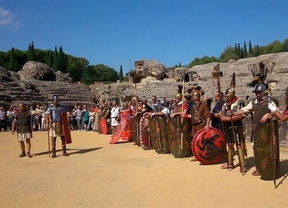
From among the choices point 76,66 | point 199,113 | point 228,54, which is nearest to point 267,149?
point 199,113

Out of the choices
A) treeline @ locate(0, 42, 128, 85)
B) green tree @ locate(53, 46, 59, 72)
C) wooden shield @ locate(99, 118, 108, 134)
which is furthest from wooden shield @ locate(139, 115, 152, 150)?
green tree @ locate(53, 46, 59, 72)

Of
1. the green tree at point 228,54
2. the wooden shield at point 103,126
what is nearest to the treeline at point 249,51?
the green tree at point 228,54

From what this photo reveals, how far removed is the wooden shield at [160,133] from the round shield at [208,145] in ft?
6.24

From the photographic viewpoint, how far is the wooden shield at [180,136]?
7811 mm

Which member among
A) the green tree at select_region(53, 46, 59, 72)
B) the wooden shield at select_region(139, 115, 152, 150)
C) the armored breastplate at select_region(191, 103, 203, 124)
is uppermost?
the green tree at select_region(53, 46, 59, 72)

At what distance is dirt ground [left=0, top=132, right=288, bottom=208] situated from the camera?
4.63 metres

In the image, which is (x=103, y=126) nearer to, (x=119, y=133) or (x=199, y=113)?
(x=119, y=133)

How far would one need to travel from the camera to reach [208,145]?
6.86 m

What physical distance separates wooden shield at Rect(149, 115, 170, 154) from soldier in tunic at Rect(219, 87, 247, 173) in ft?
7.72

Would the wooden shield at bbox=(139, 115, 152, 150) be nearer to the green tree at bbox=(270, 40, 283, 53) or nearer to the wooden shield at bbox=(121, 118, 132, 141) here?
the wooden shield at bbox=(121, 118, 132, 141)

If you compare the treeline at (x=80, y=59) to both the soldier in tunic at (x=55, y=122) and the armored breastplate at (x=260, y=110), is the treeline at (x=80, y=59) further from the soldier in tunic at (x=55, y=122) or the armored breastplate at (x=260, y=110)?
the armored breastplate at (x=260, y=110)

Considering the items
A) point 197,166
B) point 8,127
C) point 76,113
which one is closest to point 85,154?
point 197,166

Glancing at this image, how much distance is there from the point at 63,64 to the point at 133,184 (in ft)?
218

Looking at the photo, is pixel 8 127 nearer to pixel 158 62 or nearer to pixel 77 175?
pixel 77 175
